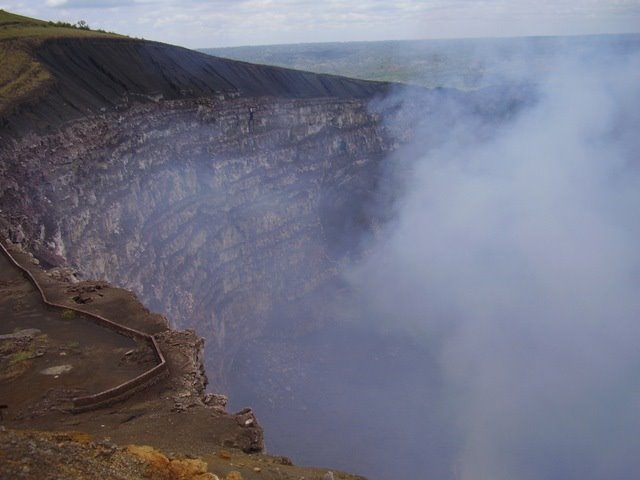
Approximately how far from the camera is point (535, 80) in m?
56.1

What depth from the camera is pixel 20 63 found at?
25016 mm

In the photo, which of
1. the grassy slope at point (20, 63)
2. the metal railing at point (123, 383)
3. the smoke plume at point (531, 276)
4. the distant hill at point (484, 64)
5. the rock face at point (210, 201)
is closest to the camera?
the metal railing at point (123, 383)

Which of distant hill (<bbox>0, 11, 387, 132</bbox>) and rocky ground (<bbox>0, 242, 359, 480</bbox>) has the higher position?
distant hill (<bbox>0, 11, 387, 132</bbox>)

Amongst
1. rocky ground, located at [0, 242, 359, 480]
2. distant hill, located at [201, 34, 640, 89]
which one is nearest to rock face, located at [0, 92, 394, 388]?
rocky ground, located at [0, 242, 359, 480]

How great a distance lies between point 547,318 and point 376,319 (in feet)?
28.6

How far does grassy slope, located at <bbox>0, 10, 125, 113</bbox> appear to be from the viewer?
73.9ft

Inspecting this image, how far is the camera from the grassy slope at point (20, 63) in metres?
22.5


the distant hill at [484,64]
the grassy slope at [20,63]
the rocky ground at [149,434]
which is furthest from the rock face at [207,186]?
the distant hill at [484,64]

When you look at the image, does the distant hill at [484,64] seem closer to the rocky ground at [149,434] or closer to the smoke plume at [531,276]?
the smoke plume at [531,276]

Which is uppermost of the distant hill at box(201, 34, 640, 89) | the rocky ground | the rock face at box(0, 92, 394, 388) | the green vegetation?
the distant hill at box(201, 34, 640, 89)

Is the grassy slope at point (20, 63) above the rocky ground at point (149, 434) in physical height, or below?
above

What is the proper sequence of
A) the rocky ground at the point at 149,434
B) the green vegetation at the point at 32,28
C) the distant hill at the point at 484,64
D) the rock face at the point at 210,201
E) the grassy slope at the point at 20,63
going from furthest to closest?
1. the distant hill at the point at 484,64
2. the green vegetation at the point at 32,28
3. the grassy slope at the point at 20,63
4. the rock face at the point at 210,201
5. the rocky ground at the point at 149,434

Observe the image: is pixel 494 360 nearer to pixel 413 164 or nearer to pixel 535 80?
pixel 413 164

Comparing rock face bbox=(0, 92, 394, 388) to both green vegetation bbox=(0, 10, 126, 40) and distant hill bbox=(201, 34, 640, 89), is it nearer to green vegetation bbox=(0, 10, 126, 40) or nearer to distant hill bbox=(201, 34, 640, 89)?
green vegetation bbox=(0, 10, 126, 40)
